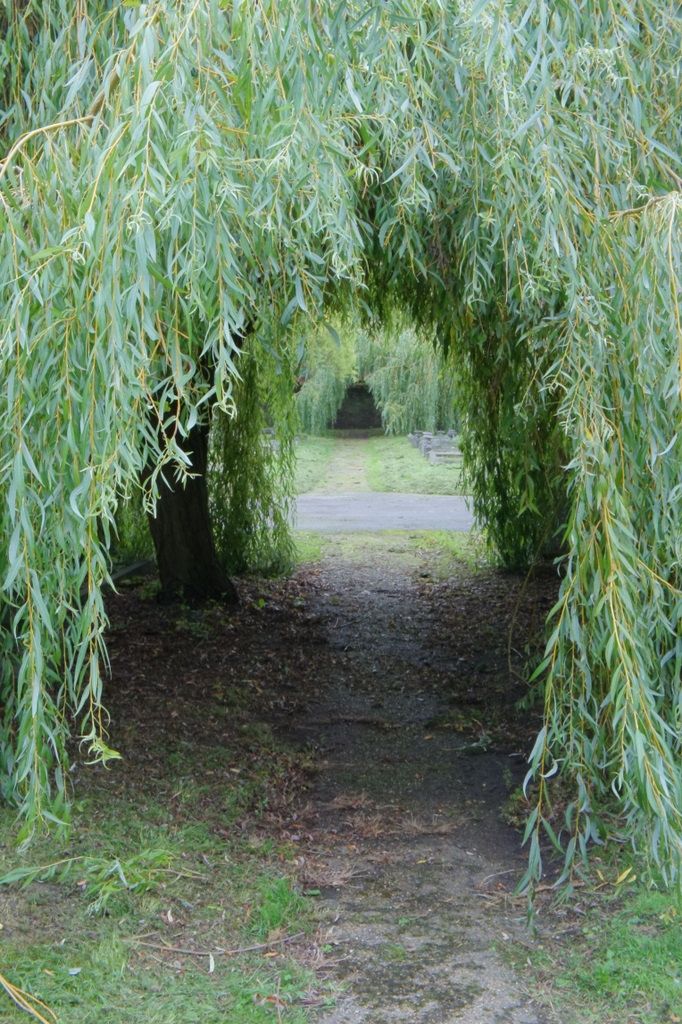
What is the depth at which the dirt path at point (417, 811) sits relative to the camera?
3301 mm

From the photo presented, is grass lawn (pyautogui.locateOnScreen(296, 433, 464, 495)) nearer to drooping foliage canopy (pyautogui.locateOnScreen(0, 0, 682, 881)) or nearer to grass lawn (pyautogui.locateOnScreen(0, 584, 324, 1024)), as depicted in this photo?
grass lawn (pyautogui.locateOnScreen(0, 584, 324, 1024))

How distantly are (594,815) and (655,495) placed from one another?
3.86 ft

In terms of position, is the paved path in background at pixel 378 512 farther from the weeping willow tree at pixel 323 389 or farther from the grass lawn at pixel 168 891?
the grass lawn at pixel 168 891

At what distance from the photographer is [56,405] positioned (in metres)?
2.80

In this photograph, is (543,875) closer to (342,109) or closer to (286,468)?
(342,109)

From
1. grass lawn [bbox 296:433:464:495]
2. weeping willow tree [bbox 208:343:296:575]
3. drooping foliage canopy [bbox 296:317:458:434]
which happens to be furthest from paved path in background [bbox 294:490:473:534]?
weeping willow tree [bbox 208:343:296:575]

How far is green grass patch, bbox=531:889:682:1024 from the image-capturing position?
10.2ft

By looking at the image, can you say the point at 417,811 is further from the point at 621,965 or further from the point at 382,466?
the point at 382,466

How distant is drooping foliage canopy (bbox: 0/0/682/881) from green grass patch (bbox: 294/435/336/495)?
12.7 metres

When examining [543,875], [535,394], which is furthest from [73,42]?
[543,875]

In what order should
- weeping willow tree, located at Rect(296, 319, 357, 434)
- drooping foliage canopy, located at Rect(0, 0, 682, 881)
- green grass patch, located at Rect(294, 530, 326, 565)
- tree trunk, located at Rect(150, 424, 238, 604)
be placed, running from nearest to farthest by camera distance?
drooping foliage canopy, located at Rect(0, 0, 682, 881) → tree trunk, located at Rect(150, 424, 238, 604) → green grass patch, located at Rect(294, 530, 326, 565) → weeping willow tree, located at Rect(296, 319, 357, 434)

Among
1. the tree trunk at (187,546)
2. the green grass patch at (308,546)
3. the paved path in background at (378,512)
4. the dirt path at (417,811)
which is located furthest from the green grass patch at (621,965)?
the paved path in background at (378,512)

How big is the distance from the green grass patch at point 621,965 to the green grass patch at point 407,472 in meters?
11.6

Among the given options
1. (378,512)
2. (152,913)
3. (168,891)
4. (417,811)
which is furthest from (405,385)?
(152,913)
